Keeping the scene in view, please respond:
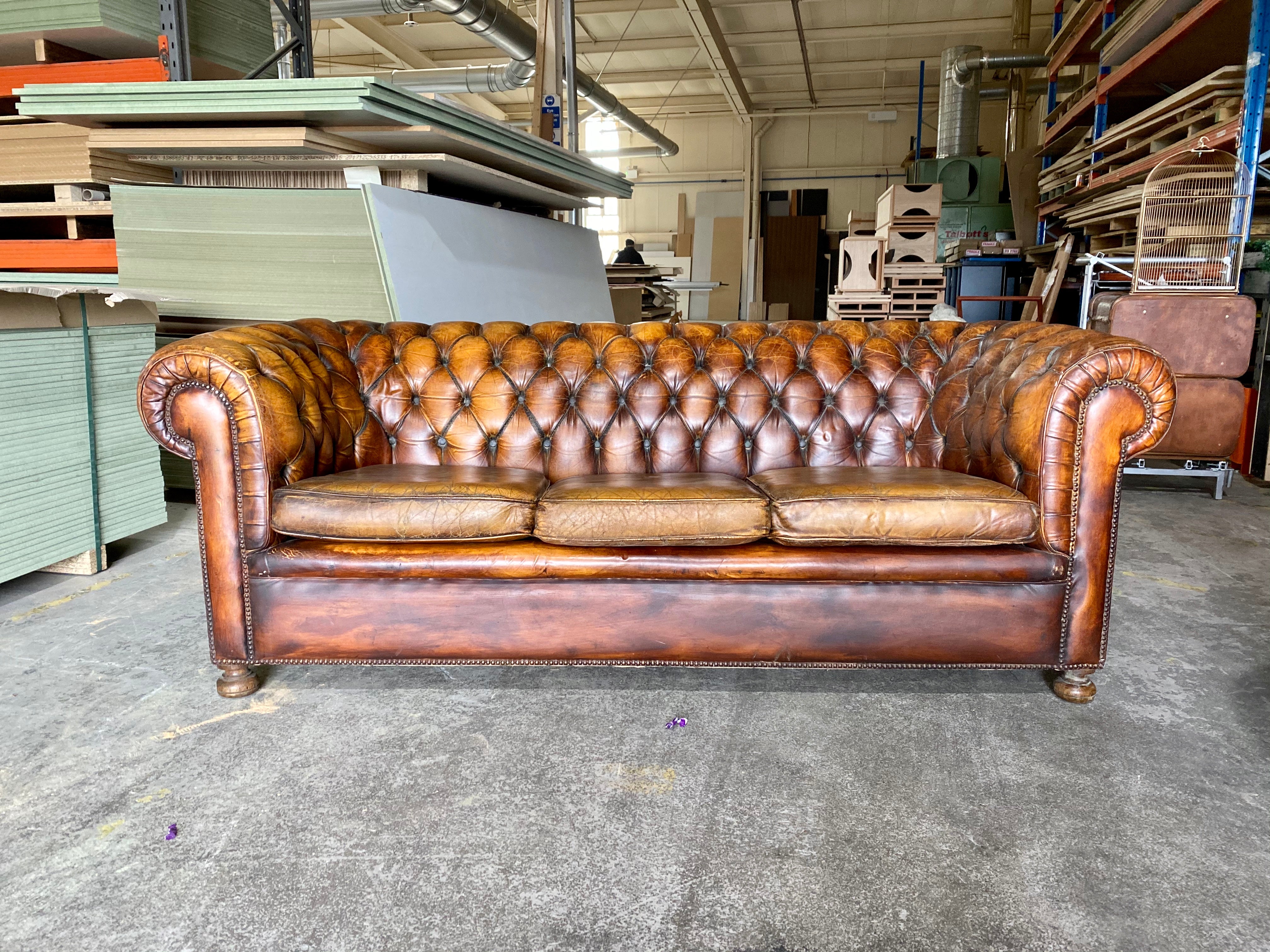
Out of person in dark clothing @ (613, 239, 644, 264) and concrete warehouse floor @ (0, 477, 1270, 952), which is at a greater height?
person in dark clothing @ (613, 239, 644, 264)

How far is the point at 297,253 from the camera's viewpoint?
3408 mm

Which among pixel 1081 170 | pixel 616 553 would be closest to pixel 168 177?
pixel 616 553

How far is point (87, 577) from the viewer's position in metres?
2.99

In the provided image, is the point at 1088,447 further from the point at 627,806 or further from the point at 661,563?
the point at 627,806

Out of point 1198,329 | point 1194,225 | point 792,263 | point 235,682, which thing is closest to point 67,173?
point 235,682

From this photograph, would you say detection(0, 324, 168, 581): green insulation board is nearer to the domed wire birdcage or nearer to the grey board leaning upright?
the grey board leaning upright

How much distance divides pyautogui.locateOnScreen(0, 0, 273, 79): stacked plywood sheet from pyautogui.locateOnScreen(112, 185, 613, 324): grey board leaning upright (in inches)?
35.0

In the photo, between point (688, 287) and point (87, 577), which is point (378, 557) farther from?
point (688, 287)

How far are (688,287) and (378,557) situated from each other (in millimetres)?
8660

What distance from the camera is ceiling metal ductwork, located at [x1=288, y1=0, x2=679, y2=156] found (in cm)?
816

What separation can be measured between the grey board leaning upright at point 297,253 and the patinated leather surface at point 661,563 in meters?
1.60

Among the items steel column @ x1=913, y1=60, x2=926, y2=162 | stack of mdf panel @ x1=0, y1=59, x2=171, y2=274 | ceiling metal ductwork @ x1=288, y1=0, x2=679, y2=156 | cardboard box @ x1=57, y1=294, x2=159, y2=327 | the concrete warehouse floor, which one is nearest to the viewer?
the concrete warehouse floor

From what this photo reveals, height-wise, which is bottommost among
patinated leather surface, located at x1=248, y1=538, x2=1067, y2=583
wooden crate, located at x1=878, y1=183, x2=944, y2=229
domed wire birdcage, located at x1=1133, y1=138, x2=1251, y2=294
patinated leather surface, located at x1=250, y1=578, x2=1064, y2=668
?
patinated leather surface, located at x1=250, y1=578, x2=1064, y2=668

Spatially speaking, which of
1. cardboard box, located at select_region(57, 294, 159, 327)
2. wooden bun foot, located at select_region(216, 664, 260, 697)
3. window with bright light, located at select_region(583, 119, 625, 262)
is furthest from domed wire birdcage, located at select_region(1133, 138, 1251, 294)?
window with bright light, located at select_region(583, 119, 625, 262)
